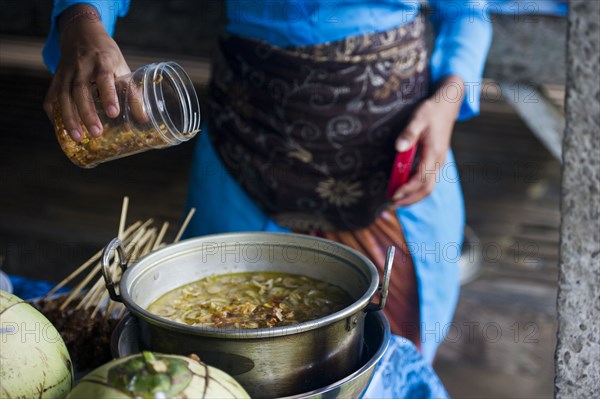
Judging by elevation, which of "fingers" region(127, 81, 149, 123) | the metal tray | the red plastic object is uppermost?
"fingers" region(127, 81, 149, 123)

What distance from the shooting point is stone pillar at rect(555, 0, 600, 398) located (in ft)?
3.70

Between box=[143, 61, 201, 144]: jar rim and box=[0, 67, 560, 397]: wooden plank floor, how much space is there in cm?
252

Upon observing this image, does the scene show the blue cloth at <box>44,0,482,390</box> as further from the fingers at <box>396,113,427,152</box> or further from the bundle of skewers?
the bundle of skewers

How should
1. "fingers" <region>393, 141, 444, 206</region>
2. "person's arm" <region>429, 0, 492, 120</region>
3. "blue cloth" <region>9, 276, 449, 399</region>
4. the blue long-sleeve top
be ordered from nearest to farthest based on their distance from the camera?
"blue cloth" <region>9, 276, 449, 399</region>
the blue long-sleeve top
"fingers" <region>393, 141, 444, 206</region>
"person's arm" <region>429, 0, 492, 120</region>

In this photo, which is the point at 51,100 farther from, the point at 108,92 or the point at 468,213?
the point at 468,213

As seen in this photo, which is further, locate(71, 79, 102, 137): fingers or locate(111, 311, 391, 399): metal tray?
locate(71, 79, 102, 137): fingers

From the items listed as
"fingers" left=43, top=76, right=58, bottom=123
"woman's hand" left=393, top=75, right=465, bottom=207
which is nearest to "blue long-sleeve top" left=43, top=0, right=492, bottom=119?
"woman's hand" left=393, top=75, right=465, bottom=207

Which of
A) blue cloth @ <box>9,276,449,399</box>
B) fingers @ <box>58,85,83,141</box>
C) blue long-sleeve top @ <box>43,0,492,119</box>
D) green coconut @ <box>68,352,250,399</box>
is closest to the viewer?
green coconut @ <box>68,352,250,399</box>

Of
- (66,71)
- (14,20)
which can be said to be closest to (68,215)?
(14,20)

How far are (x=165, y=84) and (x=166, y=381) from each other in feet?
1.61

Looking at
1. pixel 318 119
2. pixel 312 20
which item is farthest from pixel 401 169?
pixel 312 20

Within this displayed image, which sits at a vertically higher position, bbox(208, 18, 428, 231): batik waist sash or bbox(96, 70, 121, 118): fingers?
bbox(96, 70, 121, 118): fingers

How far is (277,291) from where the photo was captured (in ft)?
3.77

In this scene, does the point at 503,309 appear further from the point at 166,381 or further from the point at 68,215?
the point at 166,381
